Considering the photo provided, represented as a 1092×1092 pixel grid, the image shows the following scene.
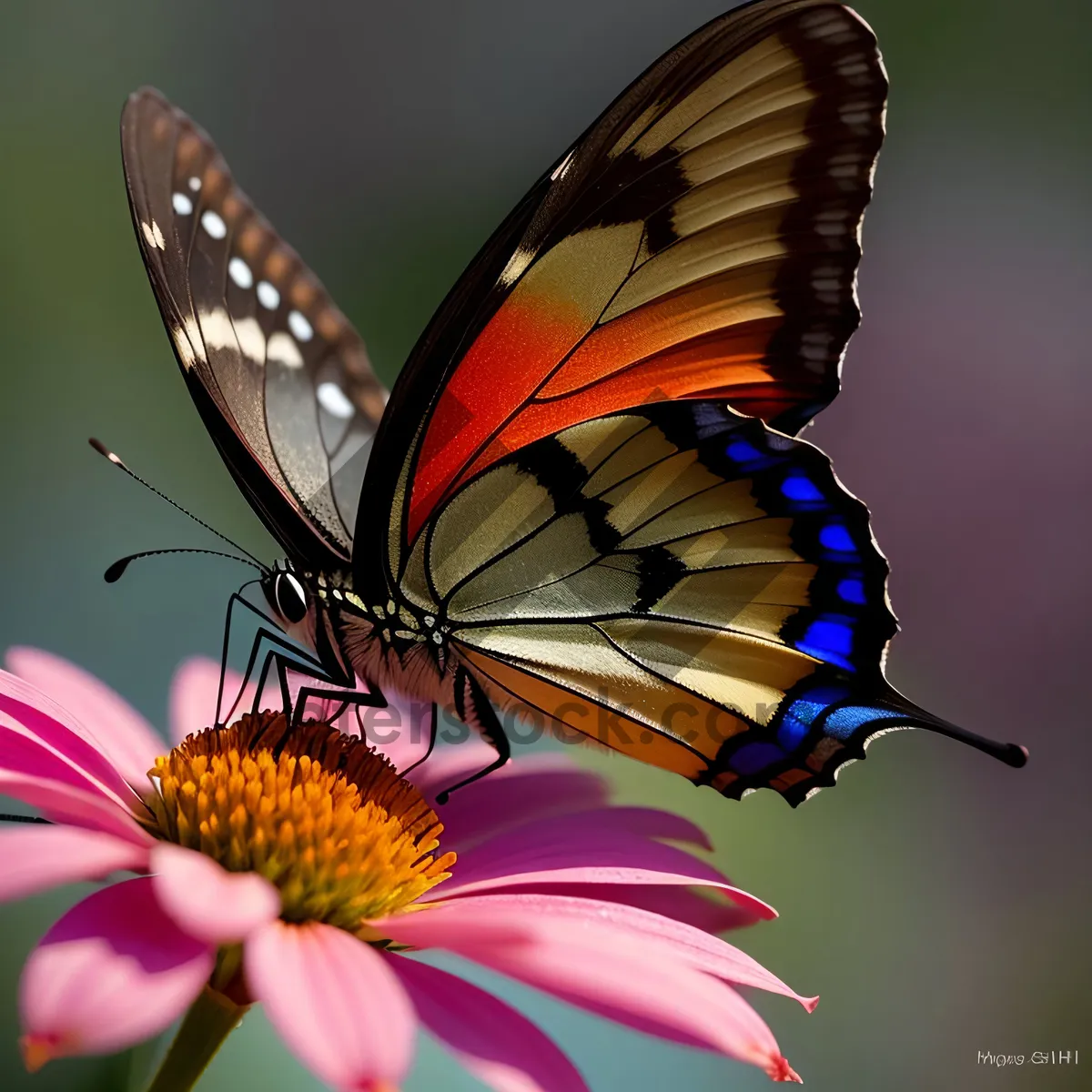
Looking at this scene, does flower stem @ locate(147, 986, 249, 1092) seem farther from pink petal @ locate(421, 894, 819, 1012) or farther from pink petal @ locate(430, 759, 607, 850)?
pink petal @ locate(430, 759, 607, 850)

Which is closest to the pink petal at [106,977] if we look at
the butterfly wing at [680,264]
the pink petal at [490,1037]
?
the pink petal at [490,1037]

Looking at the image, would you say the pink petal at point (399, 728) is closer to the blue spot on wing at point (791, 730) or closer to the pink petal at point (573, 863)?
the pink petal at point (573, 863)

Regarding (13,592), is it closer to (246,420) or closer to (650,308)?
(246,420)

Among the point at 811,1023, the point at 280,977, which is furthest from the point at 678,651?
the point at 811,1023

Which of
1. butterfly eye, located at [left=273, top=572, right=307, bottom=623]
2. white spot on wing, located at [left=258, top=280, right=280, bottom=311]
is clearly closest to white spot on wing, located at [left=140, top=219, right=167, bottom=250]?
white spot on wing, located at [left=258, top=280, right=280, bottom=311]

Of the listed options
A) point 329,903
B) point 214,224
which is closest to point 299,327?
point 214,224

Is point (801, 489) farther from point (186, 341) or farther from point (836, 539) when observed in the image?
point (186, 341)

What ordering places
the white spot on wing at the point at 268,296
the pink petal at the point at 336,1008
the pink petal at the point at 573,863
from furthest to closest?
1. the white spot on wing at the point at 268,296
2. the pink petal at the point at 573,863
3. the pink petal at the point at 336,1008
